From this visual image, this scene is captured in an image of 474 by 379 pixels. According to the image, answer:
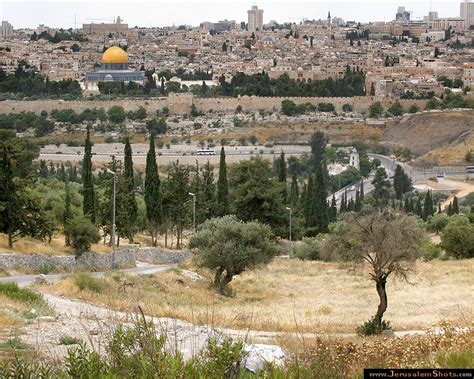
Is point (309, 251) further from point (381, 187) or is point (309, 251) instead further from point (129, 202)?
point (381, 187)

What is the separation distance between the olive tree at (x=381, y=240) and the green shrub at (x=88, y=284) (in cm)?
402

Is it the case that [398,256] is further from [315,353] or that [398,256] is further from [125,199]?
[125,199]

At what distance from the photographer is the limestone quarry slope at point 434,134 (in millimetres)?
77375

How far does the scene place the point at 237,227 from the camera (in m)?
21.2

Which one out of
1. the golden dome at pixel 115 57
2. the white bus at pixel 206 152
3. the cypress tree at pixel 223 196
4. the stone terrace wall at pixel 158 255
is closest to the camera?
the stone terrace wall at pixel 158 255

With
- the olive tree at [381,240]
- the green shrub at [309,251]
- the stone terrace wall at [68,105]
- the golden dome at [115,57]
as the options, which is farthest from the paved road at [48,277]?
the golden dome at [115,57]

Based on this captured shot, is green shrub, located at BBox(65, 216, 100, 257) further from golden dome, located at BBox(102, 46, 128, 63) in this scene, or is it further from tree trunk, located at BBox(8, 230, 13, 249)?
golden dome, located at BBox(102, 46, 128, 63)

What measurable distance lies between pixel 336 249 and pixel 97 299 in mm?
4581

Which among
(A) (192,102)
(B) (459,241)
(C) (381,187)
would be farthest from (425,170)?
(B) (459,241)

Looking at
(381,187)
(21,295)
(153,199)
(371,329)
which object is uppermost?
(21,295)

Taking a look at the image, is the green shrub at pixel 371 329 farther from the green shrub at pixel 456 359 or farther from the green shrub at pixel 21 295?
the green shrub at pixel 456 359

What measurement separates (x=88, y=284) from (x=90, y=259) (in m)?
7.68

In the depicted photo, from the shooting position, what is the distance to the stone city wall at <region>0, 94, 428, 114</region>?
283 ft

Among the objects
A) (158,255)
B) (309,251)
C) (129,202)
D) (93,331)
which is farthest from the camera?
(309,251)
